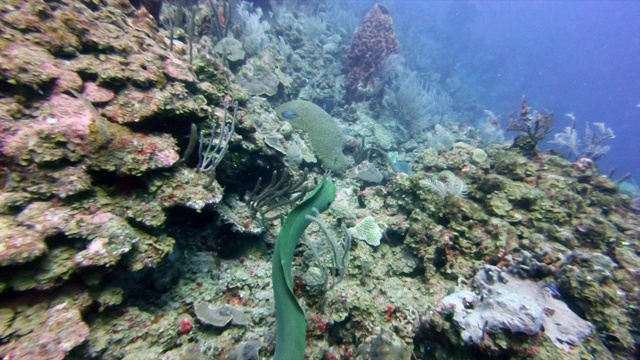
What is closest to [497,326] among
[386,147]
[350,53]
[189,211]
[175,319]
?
[175,319]

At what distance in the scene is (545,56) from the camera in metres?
52.2

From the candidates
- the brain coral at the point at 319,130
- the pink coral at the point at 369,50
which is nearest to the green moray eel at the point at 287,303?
the brain coral at the point at 319,130

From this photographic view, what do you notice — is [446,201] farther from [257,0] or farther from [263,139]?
[257,0]

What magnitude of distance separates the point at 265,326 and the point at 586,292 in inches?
137

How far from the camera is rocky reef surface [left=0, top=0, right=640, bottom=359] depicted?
69.6 inches

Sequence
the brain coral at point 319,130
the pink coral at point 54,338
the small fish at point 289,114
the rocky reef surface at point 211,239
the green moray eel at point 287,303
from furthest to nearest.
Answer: the brain coral at point 319,130 < the small fish at point 289,114 < the green moray eel at point 287,303 < the rocky reef surface at point 211,239 < the pink coral at point 54,338

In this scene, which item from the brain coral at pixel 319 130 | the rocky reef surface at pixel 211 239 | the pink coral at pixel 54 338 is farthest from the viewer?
the brain coral at pixel 319 130

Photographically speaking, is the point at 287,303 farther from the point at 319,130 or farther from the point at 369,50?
the point at 369,50

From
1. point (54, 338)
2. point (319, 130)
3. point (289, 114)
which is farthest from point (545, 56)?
point (54, 338)

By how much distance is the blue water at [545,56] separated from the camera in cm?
2708

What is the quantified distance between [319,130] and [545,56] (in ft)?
225

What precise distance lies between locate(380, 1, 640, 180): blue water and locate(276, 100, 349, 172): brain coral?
17297mm

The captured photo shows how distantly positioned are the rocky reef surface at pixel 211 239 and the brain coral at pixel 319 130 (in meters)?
1.07

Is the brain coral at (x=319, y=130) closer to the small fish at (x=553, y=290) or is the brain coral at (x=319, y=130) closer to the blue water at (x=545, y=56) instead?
the small fish at (x=553, y=290)
